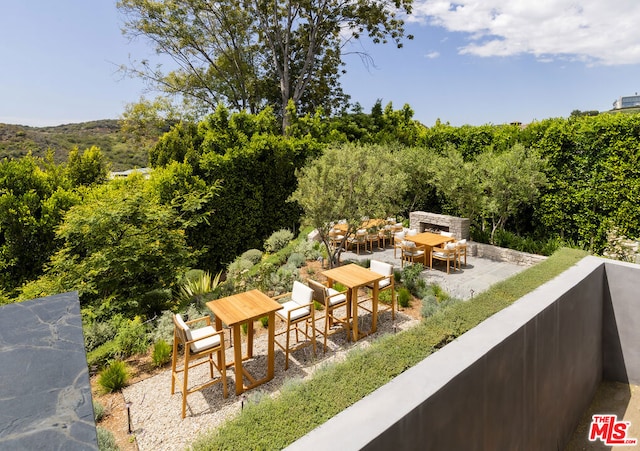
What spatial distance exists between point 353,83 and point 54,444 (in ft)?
82.6

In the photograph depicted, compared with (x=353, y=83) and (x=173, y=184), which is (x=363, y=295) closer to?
(x=173, y=184)

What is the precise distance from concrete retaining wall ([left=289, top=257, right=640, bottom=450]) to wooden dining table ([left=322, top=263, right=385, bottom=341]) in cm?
259

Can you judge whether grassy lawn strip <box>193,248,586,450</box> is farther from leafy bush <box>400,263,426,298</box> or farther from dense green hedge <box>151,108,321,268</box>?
dense green hedge <box>151,108,321,268</box>

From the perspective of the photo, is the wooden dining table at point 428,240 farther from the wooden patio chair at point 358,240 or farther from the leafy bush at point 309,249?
the leafy bush at point 309,249

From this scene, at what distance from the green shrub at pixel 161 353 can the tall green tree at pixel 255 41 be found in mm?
17609

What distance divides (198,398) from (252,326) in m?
1.22

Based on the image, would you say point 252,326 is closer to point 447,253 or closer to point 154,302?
point 154,302

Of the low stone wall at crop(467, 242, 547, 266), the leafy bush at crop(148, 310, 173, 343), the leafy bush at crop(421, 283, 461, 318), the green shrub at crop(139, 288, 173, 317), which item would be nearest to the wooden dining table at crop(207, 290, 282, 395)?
the leafy bush at crop(148, 310, 173, 343)

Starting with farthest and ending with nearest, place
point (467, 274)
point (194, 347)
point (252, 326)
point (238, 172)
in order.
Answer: point (238, 172) → point (467, 274) → point (252, 326) → point (194, 347)

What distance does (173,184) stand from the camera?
1086 centimetres


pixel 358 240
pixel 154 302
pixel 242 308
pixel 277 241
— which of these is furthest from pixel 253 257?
pixel 242 308

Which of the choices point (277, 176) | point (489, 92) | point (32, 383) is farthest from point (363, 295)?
point (489, 92)

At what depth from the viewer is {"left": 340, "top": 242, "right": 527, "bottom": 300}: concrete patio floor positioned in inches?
326

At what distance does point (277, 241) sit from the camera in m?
Answer: 12.9
